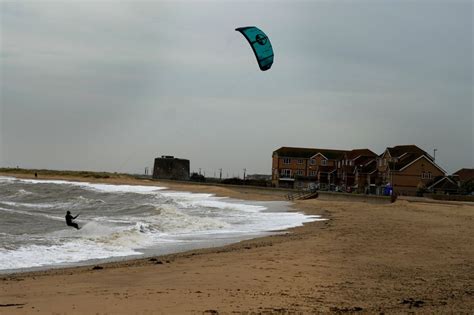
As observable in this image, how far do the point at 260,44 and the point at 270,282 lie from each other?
17.7ft

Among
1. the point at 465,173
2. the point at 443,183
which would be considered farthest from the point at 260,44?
the point at 465,173

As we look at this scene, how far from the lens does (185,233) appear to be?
60.8ft

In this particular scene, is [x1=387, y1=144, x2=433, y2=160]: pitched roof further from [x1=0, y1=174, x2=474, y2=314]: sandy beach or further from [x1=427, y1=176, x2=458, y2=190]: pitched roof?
[x1=0, y1=174, x2=474, y2=314]: sandy beach

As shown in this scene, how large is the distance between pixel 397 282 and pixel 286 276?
5.47 feet

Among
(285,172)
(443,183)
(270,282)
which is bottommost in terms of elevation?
(270,282)

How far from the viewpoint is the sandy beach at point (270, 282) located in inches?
268

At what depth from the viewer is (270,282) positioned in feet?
27.6

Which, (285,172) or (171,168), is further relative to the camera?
(171,168)

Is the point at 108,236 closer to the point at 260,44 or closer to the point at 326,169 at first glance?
the point at 260,44

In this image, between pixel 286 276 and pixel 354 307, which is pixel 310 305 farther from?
pixel 286 276

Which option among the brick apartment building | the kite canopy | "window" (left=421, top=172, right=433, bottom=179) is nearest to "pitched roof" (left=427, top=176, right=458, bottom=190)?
the brick apartment building

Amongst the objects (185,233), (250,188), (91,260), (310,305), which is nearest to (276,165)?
(250,188)

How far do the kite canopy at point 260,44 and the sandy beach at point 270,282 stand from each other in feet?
12.9

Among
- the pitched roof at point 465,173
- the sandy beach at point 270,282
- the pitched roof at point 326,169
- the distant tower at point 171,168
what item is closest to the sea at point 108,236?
the sandy beach at point 270,282
